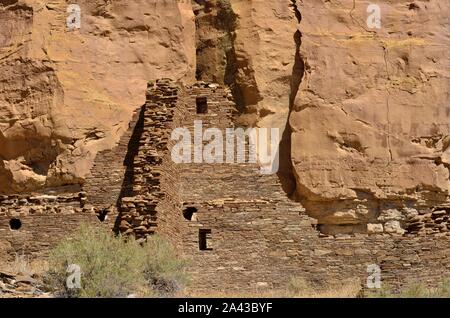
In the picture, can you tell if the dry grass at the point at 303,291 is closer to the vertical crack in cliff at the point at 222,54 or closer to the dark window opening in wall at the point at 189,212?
the dark window opening in wall at the point at 189,212

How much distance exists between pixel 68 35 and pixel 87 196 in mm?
4455

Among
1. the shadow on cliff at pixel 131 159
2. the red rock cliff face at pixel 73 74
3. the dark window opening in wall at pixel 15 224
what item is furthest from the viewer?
the red rock cliff face at pixel 73 74

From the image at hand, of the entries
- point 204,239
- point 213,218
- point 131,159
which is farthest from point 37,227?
point 213,218

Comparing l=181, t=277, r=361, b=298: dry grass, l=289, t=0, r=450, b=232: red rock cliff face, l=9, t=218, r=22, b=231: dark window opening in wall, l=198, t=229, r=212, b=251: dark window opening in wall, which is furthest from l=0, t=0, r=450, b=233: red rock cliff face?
l=198, t=229, r=212, b=251: dark window opening in wall

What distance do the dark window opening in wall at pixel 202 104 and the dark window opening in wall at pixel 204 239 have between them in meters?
3.49

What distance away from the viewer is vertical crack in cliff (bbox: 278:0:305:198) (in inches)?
968

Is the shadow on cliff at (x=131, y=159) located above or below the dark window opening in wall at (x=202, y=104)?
below

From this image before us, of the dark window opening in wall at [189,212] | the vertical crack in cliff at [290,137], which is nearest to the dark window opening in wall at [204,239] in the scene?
the dark window opening in wall at [189,212]

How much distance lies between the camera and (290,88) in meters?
25.0

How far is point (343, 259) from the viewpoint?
72.8 ft

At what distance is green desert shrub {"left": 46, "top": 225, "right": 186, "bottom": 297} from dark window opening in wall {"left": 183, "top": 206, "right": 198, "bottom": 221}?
2982 mm

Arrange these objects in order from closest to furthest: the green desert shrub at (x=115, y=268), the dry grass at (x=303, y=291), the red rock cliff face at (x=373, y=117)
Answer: the green desert shrub at (x=115, y=268) → the dry grass at (x=303, y=291) → the red rock cliff face at (x=373, y=117)

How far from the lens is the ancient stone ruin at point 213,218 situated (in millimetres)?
21672
